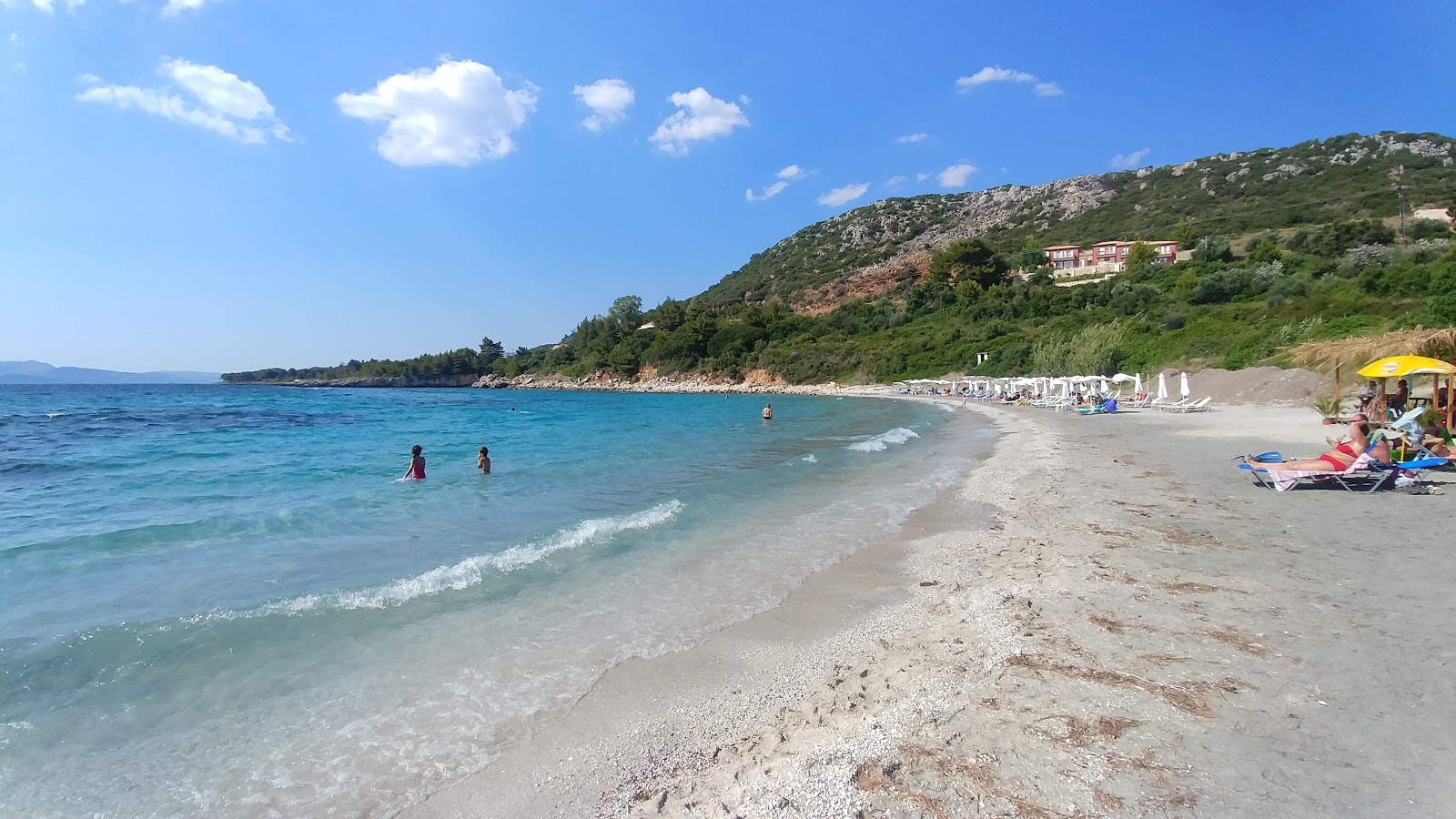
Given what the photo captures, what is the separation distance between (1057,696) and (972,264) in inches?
3502

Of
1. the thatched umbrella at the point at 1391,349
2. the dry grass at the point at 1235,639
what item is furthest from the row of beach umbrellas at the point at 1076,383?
the dry grass at the point at 1235,639

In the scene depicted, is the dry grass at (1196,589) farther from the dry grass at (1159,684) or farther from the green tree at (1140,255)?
the green tree at (1140,255)

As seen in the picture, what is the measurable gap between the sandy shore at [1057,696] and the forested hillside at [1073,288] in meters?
37.4

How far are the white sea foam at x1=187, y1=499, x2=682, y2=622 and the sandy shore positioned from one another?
2808 mm

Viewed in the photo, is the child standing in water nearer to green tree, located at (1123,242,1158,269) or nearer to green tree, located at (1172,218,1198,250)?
green tree, located at (1123,242,1158,269)

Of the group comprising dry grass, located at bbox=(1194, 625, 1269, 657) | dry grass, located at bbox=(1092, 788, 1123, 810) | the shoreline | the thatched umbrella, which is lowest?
the shoreline

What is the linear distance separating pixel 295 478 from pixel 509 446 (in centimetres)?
761

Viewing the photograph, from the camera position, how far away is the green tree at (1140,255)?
71594 mm

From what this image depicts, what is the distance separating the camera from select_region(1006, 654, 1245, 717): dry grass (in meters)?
3.72

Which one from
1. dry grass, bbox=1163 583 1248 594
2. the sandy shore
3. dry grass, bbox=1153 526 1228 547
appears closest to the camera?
the sandy shore

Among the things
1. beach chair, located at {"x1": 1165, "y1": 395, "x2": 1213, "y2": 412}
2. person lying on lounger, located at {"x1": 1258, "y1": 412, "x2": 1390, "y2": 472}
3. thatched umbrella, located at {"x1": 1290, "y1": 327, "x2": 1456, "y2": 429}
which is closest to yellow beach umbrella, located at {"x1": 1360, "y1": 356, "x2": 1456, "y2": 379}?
thatched umbrella, located at {"x1": 1290, "y1": 327, "x2": 1456, "y2": 429}

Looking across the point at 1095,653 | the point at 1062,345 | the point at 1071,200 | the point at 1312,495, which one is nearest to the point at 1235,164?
the point at 1071,200

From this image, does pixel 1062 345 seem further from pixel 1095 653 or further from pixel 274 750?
pixel 274 750

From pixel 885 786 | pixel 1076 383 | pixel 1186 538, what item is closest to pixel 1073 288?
pixel 1076 383
